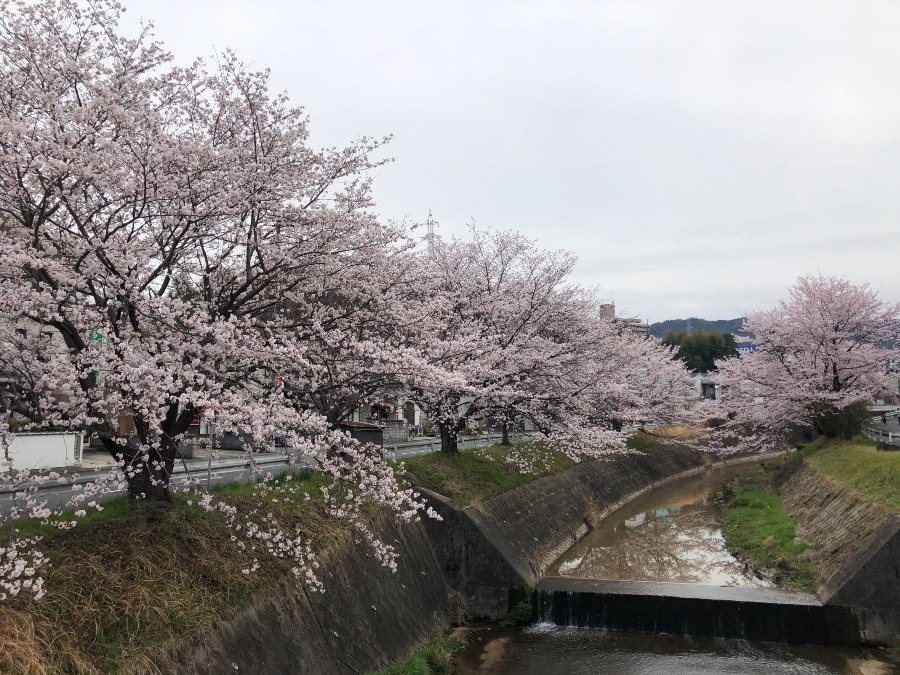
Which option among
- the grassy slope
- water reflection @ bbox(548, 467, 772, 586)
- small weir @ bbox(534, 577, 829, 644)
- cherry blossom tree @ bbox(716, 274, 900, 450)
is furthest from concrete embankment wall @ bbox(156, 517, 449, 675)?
cherry blossom tree @ bbox(716, 274, 900, 450)

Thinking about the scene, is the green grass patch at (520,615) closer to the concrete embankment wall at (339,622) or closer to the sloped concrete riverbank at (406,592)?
the sloped concrete riverbank at (406,592)

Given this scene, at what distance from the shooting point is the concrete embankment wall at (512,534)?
16.5 m

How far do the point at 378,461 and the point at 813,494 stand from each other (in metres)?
18.6

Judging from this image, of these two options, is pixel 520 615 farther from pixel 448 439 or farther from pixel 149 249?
pixel 149 249

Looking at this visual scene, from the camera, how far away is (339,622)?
11.2 meters

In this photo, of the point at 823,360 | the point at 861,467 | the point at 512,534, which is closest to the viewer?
the point at 512,534

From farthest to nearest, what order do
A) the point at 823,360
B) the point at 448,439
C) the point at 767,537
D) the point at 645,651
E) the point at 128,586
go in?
the point at 823,360
the point at 448,439
the point at 767,537
the point at 645,651
the point at 128,586

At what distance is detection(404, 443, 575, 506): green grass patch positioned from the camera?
18688 mm

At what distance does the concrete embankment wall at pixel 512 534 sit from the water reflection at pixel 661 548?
2.63 ft

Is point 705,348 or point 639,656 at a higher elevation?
point 705,348

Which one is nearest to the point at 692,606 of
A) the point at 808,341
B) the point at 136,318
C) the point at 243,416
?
the point at 243,416

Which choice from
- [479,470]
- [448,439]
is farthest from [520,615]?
[448,439]

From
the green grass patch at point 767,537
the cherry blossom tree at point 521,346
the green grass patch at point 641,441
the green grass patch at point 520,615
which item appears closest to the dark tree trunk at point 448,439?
the cherry blossom tree at point 521,346

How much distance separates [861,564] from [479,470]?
1069cm
